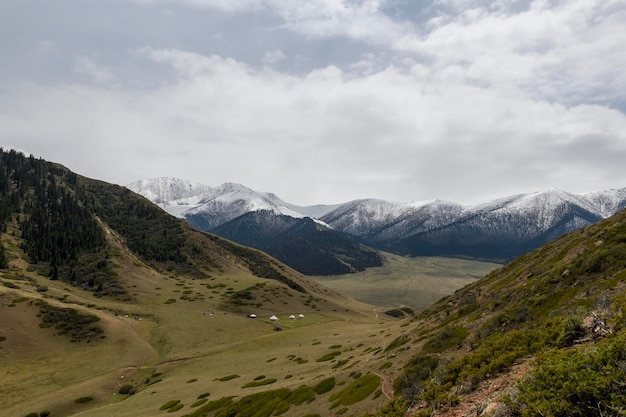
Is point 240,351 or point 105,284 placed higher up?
point 105,284

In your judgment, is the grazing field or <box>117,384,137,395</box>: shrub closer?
the grazing field

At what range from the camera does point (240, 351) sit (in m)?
104

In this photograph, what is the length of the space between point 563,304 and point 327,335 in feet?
274

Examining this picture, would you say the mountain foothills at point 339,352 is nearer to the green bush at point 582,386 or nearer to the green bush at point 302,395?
the green bush at point 582,386

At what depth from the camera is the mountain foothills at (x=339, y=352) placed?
59.3ft

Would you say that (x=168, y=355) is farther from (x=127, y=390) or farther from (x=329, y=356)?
(x=329, y=356)

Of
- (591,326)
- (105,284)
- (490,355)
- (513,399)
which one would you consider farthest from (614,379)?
(105,284)

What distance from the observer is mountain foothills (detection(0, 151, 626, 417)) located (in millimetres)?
18078

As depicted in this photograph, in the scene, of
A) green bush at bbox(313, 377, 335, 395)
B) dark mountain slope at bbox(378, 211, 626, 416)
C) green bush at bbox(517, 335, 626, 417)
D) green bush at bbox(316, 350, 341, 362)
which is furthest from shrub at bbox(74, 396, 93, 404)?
green bush at bbox(517, 335, 626, 417)

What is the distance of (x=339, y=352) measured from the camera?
73.9 m

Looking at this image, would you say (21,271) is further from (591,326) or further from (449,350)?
(591,326)

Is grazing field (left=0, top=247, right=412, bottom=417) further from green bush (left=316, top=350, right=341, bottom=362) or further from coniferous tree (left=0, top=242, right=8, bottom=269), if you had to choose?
coniferous tree (left=0, top=242, right=8, bottom=269)

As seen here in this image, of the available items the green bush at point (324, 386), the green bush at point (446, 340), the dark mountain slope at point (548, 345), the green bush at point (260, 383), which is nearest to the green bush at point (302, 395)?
the green bush at point (324, 386)

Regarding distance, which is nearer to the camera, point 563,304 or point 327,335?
point 563,304
